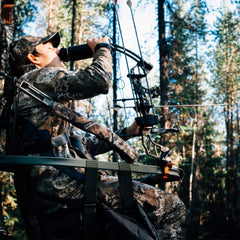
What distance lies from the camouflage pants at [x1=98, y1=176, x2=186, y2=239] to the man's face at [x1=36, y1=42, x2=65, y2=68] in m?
1.51

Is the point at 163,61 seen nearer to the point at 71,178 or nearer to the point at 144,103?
the point at 144,103

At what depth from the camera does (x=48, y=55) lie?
10.7 feet

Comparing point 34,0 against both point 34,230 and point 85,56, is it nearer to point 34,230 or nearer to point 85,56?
point 85,56

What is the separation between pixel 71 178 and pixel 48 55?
5.06 ft

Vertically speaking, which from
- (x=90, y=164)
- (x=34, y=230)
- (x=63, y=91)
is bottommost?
(x=34, y=230)

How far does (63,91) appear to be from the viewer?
271 centimetres

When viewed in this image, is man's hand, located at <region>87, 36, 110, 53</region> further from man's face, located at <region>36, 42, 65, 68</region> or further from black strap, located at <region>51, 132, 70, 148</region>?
black strap, located at <region>51, 132, 70, 148</region>

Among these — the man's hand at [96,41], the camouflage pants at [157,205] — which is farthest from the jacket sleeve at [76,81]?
the camouflage pants at [157,205]

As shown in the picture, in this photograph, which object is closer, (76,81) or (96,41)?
(76,81)

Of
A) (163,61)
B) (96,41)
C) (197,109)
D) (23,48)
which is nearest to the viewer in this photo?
(96,41)

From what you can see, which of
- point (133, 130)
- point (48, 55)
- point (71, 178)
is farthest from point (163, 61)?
point (71, 178)

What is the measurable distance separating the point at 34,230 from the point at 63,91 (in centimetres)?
130

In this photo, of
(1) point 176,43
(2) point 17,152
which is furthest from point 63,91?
(1) point 176,43

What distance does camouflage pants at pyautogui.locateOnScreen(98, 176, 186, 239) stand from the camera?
242cm
